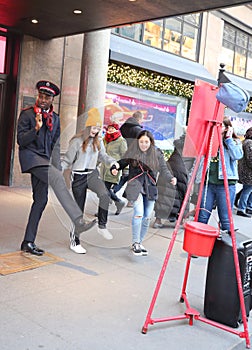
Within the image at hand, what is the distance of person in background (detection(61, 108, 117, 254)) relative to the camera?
5.18m

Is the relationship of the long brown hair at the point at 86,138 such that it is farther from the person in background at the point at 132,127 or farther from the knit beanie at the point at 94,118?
the person in background at the point at 132,127

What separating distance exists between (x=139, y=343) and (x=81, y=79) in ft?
Result: 25.4

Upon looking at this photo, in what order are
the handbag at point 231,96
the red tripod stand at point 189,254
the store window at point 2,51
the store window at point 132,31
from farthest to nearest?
the store window at point 132,31 → the store window at point 2,51 → the handbag at point 231,96 → the red tripod stand at point 189,254

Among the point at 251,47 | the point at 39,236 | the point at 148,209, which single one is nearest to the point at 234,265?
the point at 148,209

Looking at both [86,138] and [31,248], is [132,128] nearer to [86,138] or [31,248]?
[86,138]

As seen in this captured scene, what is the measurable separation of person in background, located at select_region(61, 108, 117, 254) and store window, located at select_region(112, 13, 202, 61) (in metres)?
8.12

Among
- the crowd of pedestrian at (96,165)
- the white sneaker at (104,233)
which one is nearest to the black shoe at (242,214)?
the crowd of pedestrian at (96,165)

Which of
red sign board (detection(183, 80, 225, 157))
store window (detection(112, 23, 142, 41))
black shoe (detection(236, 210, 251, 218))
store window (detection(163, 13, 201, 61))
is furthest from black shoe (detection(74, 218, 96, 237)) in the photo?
store window (detection(163, 13, 201, 61))

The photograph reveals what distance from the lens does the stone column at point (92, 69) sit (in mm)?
9852

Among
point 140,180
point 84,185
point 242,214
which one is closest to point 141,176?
point 140,180

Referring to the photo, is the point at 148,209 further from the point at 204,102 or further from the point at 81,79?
the point at 81,79

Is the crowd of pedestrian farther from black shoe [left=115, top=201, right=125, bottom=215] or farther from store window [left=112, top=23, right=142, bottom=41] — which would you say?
store window [left=112, top=23, right=142, bottom=41]

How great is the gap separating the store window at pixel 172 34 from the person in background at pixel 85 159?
26.6ft

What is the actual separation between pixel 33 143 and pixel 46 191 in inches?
22.5
